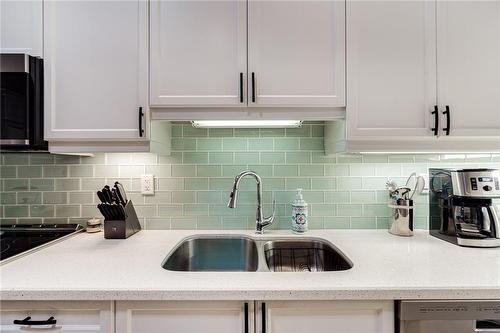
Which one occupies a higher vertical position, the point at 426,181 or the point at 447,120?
the point at 447,120

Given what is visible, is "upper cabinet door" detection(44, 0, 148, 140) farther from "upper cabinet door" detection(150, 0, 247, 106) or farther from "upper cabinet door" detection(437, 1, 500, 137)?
"upper cabinet door" detection(437, 1, 500, 137)

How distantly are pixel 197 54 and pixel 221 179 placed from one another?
0.69 m

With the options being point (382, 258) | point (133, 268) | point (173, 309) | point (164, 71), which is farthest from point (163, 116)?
point (382, 258)

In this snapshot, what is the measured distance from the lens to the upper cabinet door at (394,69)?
124cm

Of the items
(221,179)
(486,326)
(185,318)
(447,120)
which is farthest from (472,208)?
(185,318)

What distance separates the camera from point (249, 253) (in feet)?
4.87

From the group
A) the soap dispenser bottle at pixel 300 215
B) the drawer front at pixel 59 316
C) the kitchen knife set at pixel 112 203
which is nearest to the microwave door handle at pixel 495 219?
the soap dispenser bottle at pixel 300 215

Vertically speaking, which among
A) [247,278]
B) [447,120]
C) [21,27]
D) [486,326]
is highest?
[21,27]

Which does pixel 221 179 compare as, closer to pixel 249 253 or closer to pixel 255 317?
pixel 249 253

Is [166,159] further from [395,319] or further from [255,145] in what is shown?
[395,319]

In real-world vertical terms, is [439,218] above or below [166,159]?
below

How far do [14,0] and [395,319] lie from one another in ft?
6.77

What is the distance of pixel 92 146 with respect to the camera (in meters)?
1.28

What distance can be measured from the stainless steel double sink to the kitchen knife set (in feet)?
1.17
